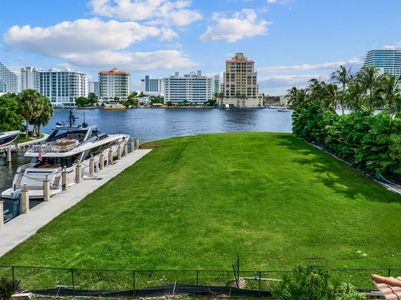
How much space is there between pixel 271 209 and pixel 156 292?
11.5 meters

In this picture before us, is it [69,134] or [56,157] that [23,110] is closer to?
[69,134]

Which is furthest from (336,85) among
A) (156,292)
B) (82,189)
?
(156,292)

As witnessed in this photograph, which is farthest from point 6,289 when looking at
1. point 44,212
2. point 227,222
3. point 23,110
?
point 23,110

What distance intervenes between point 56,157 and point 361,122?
26849mm

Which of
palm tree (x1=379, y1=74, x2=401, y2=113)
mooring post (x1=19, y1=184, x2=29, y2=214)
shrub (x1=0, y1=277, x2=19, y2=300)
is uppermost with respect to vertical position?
palm tree (x1=379, y1=74, x2=401, y2=113)

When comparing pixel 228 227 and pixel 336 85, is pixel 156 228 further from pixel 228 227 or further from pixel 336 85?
pixel 336 85

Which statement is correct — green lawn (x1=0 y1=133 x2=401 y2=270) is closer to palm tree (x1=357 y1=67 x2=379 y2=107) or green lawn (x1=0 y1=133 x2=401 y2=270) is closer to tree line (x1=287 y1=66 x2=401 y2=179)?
tree line (x1=287 y1=66 x2=401 y2=179)

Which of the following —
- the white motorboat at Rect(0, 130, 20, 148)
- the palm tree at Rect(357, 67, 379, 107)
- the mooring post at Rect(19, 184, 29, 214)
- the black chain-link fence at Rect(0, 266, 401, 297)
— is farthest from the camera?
the white motorboat at Rect(0, 130, 20, 148)

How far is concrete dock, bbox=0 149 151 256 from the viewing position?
66.8 ft

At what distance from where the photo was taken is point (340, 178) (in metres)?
31.3

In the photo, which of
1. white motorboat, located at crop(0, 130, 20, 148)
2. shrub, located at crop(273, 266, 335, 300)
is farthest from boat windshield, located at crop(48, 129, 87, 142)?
shrub, located at crop(273, 266, 335, 300)

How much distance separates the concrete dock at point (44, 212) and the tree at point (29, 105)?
36273 mm

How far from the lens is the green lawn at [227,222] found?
57.6 feet

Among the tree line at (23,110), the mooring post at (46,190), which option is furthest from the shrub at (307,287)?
the tree line at (23,110)
